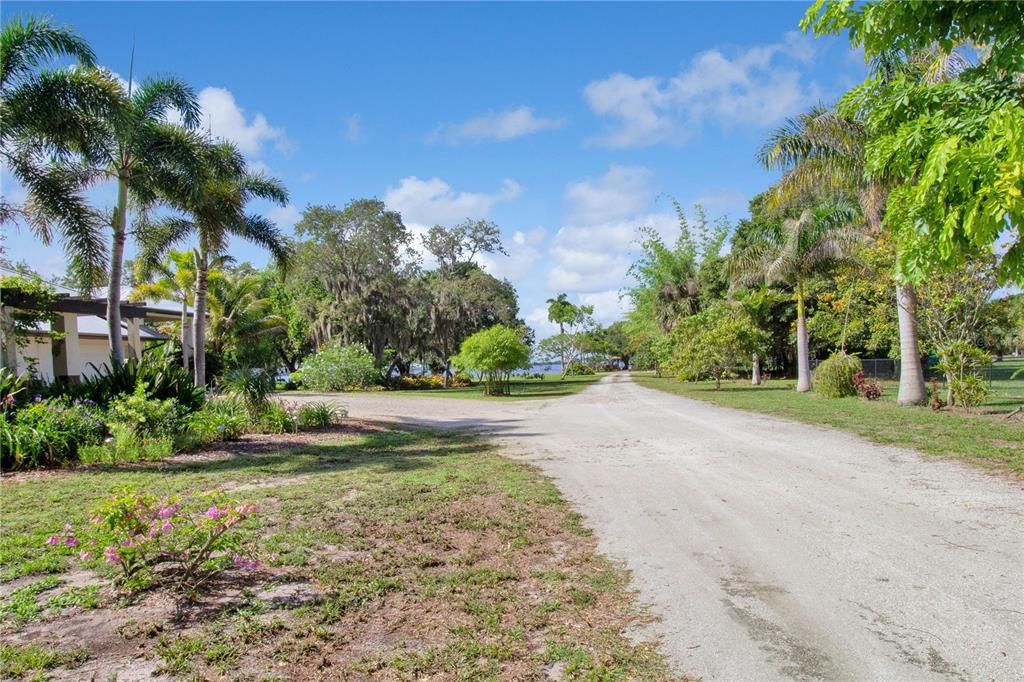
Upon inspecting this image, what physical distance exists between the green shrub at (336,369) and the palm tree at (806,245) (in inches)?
713

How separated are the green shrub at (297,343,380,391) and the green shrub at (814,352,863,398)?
62.4 feet

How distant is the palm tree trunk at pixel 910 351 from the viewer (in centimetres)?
1577

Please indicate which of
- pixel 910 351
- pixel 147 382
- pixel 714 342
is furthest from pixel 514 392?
pixel 147 382

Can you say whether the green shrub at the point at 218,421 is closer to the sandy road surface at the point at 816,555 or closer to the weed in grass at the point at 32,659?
the sandy road surface at the point at 816,555

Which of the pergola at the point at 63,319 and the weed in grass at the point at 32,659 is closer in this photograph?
the weed in grass at the point at 32,659

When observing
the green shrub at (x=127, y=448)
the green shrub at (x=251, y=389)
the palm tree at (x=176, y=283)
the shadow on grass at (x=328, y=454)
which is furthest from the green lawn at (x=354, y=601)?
the palm tree at (x=176, y=283)

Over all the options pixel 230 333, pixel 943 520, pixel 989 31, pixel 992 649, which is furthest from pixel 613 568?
pixel 230 333

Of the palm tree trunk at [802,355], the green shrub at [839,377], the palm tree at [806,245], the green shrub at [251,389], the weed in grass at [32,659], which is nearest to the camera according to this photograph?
the weed in grass at [32,659]

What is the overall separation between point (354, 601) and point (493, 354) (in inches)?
966

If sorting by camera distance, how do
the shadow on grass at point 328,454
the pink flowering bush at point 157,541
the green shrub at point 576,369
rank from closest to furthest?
the pink flowering bush at point 157,541
the shadow on grass at point 328,454
the green shrub at point 576,369

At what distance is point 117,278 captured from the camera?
13.1m

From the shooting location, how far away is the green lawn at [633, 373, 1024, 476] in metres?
8.64

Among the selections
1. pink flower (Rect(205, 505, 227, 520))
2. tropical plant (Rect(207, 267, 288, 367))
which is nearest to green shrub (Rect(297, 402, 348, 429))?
pink flower (Rect(205, 505, 227, 520))

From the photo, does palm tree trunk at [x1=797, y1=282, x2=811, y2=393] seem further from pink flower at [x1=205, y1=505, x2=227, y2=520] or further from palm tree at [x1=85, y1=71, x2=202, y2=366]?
pink flower at [x1=205, y1=505, x2=227, y2=520]
